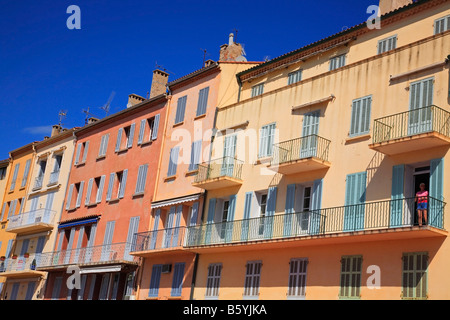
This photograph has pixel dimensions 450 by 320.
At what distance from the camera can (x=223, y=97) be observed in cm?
3150

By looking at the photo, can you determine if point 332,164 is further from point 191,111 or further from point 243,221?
point 191,111

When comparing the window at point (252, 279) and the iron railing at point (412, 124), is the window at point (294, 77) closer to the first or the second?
the iron railing at point (412, 124)

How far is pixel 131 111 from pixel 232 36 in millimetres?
7880

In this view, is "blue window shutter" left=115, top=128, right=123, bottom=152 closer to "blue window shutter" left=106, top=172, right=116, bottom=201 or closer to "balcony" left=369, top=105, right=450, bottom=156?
"blue window shutter" left=106, top=172, right=116, bottom=201

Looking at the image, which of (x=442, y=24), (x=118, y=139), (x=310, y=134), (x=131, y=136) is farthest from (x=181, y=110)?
(x=442, y=24)

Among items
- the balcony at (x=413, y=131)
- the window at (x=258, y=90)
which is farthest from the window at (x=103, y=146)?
the balcony at (x=413, y=131)

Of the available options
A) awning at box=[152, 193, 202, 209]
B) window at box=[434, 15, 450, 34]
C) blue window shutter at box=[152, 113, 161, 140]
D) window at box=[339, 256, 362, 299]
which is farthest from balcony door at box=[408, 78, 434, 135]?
blue window shutter at box=[152, 113, 161, 140]

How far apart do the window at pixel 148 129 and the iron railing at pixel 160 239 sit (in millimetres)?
5989

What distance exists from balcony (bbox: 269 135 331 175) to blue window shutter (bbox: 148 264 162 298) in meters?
8.91

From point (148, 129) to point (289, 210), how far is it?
46.3ft

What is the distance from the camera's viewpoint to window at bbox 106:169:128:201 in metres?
36.2

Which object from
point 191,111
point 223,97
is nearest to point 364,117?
point 223,97

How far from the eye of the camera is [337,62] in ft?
87.4

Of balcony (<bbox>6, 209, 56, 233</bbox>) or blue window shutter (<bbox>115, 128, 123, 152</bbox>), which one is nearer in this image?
blue window shutter (<bbox>115, 128, 123, 152</bbox>)
